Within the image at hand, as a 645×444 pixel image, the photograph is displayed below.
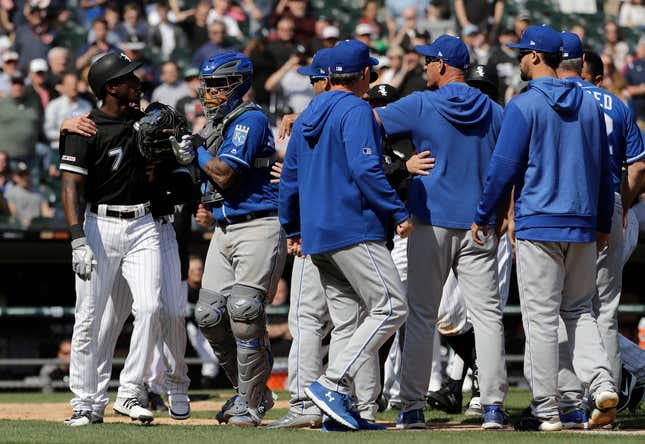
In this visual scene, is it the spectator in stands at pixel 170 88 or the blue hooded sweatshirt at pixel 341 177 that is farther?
the spectator in stands at pixel 170 88

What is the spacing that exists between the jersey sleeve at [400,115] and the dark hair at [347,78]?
0.90 feet

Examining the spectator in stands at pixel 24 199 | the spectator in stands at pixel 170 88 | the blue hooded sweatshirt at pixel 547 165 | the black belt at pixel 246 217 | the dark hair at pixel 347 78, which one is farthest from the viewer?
the spectator in stands at pixel 170 88

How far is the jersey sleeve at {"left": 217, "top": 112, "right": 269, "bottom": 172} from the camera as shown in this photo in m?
7.23

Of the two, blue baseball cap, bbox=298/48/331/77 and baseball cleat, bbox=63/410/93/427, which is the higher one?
blue baseball cap, bbox=298/48/331/77

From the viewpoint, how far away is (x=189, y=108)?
14438 millimetres

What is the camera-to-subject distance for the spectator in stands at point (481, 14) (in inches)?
679

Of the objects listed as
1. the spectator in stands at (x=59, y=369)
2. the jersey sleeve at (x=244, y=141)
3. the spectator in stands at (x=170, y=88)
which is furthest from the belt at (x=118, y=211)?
the spectator in stands at (x=170, y=88)

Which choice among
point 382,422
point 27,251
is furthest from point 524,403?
point 27,251

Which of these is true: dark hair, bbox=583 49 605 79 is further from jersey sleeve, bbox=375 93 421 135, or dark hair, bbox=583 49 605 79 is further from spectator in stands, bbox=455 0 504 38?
spectator in stands, bbox=455 0 504 38

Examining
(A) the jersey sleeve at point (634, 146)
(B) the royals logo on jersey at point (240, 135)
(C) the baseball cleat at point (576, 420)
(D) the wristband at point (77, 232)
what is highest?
(B) the royals logo on jersey at point (240, 135)

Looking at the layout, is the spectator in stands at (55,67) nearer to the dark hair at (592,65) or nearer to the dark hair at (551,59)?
the dark hair at (592,65)

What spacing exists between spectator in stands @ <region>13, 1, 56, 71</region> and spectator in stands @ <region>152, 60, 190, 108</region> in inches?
73.0

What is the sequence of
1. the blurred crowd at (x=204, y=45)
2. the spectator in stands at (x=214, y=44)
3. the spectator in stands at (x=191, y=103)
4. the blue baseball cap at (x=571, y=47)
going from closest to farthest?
the blue baseball cap at (x=571, y=47)
the spectator in stands at (x=191, y=103)
the blurred crowd at (x=204, y=45)
the spectator in stands at (x=214, y=44)

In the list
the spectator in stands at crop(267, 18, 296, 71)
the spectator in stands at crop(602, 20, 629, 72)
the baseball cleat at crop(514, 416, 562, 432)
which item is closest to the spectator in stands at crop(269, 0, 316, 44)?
the spectator in stands at crop(267, 18, 296, 71)
